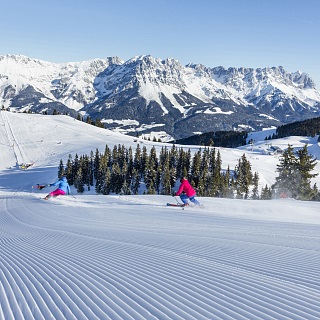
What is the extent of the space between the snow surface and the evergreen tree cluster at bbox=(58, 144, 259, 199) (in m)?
48.9

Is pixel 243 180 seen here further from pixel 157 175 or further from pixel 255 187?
pixel 157 175

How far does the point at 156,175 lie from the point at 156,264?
226 feet

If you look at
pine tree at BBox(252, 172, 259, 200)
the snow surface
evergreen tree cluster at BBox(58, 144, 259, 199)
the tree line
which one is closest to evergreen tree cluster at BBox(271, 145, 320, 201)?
the tree line

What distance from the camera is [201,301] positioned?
19.7 ft

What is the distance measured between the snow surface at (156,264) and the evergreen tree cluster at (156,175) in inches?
1927

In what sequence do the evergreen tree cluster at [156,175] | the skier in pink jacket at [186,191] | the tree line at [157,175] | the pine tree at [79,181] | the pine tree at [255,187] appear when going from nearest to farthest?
the skier in pink jacket at [186,191], the pine tree at [255,187], the tree line at [157,175], the evergreen tree cluster at [156,175], the pine tree at [79,181]

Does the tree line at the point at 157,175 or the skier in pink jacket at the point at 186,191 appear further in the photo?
the tree line at the point at 157,175

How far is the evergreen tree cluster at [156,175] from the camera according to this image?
239 ft

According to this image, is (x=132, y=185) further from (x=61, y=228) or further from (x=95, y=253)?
(x=95, y=253)

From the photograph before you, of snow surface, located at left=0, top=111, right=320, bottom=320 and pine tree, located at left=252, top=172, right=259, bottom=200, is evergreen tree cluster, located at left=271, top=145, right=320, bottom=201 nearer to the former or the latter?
pine tree, located at left=252, top=172, right=259, bottom=200

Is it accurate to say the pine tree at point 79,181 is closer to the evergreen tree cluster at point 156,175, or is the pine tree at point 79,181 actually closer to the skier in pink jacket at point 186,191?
the evergreen tree cluster at point 156,175

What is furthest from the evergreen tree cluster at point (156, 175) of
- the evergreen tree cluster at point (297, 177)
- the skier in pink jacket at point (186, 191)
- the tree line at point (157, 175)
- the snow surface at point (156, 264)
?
the snow surface at point (156, 264)

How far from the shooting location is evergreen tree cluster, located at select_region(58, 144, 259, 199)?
7294cm

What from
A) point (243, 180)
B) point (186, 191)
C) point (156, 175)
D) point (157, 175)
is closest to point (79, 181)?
point (156, 175)
